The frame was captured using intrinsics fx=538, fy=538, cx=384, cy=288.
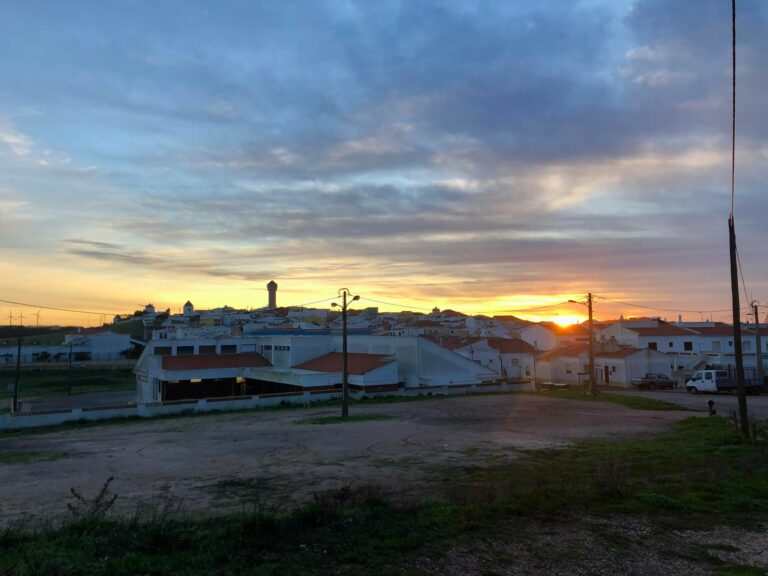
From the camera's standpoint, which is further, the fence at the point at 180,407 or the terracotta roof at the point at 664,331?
the terracotta roof at the point at 664,331

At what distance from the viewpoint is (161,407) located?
3559 cm

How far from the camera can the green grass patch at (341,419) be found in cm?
2994

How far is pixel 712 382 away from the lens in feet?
144

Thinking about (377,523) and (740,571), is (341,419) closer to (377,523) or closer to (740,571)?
(377,523)

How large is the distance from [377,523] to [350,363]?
140 feet

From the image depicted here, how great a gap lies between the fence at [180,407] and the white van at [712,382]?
18747 mm

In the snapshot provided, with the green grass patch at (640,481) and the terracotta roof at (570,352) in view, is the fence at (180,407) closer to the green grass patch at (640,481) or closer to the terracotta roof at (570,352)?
the terracotta roof at (570,352)

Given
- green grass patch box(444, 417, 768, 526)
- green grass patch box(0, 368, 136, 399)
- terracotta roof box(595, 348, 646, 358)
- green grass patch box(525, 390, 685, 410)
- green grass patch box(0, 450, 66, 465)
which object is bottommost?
green grass patch box(0, 368, 136, 399)

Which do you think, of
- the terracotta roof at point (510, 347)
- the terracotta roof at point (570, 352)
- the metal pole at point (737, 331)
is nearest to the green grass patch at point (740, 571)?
the metal pole at point (737, 331)

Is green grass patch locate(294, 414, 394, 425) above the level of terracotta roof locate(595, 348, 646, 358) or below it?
below

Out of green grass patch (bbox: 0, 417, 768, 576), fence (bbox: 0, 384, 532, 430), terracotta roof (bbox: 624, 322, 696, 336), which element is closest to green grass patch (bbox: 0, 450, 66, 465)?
fence (bbox: 0, 384, 532, 430)

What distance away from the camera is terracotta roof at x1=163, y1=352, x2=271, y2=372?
5247 cm

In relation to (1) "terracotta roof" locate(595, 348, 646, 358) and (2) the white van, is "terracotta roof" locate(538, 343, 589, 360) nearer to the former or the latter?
(1) "terracotta roof" locate(595, 348, 646, 358)

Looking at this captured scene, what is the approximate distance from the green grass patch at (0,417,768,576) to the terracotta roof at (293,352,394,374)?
→ 33.0m
